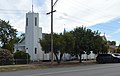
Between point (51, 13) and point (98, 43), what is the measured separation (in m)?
14.9

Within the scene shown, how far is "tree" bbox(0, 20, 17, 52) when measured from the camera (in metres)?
55.6

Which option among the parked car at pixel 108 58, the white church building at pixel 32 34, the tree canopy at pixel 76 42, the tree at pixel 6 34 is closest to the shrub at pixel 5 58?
the tree canopy at pixel 76 42

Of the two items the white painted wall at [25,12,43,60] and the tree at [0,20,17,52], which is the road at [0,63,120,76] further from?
the tree at [0,20,17,52]

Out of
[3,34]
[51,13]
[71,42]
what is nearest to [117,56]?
[71,42]

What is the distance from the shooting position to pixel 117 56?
5059 centimetres

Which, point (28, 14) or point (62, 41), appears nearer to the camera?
point (62, 41)

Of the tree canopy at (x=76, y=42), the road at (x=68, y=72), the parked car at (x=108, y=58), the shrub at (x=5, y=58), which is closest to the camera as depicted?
the road at (x=68, y=72)

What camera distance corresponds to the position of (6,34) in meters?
56.4

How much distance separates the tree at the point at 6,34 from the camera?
2190 inches

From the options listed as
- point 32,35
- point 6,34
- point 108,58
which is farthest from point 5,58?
point 108,58

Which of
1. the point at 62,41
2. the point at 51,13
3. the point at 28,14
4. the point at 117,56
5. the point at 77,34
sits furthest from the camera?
the point at 28,14

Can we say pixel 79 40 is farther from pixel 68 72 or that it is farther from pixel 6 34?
pixel 68 72

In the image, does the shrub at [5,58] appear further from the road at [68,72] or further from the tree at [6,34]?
the tree at [6,34]

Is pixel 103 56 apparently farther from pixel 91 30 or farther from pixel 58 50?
pixel 58 50
